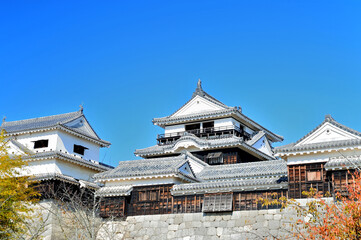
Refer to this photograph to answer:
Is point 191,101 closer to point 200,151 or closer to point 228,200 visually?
point 200,151

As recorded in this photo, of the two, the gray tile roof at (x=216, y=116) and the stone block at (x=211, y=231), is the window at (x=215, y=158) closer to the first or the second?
the gray tile roof at (x=216, y=116)

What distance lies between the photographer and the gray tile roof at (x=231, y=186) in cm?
2328

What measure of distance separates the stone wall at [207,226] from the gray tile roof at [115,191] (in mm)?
1470

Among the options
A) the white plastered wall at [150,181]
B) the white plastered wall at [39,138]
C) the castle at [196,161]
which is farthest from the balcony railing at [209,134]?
the white plastered wall at [150,181]

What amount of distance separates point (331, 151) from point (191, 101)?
58.7 feet

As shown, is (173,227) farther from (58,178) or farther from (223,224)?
(58,178)

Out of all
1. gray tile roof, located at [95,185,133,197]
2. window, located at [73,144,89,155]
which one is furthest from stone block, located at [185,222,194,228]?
window, located at [73,144,89,155]

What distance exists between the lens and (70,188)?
1246 inches

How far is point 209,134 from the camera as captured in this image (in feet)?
120

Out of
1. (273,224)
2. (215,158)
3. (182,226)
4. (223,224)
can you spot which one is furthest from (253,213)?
(215,158)

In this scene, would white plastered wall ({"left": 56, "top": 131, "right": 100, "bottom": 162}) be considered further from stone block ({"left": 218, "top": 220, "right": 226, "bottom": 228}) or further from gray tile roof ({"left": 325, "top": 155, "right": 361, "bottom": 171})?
gray tile roof ({"left": 325, "top": 155, "right": 361, "bottom": 171})

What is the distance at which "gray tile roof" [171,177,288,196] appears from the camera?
76.4 ft

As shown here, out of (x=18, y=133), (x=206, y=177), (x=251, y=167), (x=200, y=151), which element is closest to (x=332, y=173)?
(x=251, y=167)

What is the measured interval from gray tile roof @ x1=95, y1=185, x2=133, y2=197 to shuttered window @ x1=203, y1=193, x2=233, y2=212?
186 inches
